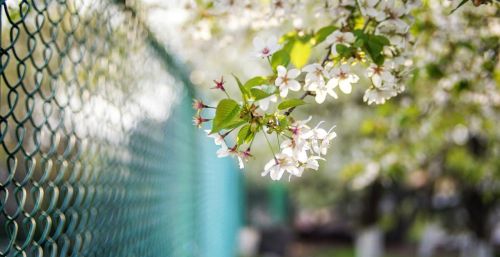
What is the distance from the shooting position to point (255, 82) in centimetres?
133

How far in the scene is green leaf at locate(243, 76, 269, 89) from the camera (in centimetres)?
132

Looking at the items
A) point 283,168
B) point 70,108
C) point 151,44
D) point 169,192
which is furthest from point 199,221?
point 283,168

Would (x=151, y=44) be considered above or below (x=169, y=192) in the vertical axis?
above

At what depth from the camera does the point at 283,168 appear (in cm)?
125

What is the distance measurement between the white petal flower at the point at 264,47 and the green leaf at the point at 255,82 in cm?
6

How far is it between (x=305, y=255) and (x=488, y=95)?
37.3 feet

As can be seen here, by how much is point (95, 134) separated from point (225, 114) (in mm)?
772

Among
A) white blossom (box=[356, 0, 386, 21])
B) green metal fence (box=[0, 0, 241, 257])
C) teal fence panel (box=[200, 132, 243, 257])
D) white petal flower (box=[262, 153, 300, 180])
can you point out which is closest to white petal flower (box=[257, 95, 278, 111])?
white petal flower (box=[262, 153, 300, 180])

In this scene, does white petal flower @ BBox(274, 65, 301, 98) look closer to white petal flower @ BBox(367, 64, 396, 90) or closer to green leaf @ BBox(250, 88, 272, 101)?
green leaf @ BBox(250, 88, 272, 101)

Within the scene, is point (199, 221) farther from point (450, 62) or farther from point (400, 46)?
point (400, 46)

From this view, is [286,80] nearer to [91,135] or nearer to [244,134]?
[244,134]

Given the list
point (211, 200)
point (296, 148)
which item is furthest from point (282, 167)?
point (211, 200)

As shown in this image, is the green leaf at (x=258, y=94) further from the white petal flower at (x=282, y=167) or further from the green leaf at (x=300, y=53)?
the green leaf at (x=300, y=53)

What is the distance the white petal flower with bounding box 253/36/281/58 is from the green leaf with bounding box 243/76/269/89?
0.19 ft
